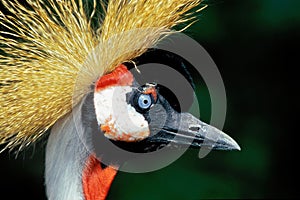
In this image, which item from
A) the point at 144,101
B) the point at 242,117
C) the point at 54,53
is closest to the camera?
the point at 54,53

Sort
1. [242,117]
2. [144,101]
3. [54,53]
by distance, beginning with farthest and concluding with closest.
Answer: [242,117] → [144,101] → [54,53]

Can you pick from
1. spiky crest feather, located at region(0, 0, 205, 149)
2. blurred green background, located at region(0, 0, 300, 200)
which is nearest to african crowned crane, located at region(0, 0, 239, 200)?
spiky crest feather, located at region(0, 0, 205, 149)

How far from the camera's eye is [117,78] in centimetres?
231

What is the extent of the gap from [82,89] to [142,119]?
235 millimetres

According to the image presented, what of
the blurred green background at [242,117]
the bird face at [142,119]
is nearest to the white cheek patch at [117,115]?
the bird face at [142,119]

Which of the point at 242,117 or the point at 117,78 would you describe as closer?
the point at 117,78

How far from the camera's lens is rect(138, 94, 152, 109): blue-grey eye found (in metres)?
2.35

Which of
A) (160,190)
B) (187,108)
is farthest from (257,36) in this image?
(187,108)

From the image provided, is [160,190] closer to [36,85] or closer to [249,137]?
[249,137]

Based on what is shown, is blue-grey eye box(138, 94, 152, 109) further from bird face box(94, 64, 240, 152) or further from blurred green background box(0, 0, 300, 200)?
blurred green background box(0, 0, 300, 200)

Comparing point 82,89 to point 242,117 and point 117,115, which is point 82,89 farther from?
point 242,117

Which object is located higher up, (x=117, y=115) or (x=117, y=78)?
(x=117, y=78)

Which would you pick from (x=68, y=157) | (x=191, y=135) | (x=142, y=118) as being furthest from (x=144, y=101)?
(x=68, y=157)

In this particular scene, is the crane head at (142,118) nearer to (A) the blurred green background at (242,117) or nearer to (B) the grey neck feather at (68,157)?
(B) the grey neck feather at (68,157)
